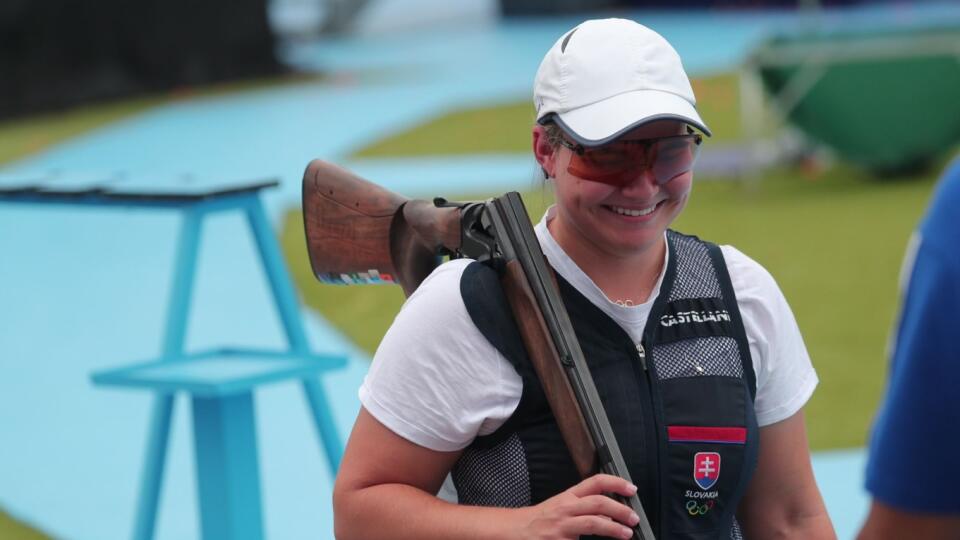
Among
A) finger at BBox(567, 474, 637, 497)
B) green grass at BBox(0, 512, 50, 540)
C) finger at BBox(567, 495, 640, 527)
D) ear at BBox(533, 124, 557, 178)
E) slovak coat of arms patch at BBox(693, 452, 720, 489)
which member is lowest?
green grass at BBox(0, 512, 50, 540)

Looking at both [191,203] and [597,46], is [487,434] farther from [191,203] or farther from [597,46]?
[191,203]

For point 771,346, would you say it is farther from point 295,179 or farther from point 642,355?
point 295,179

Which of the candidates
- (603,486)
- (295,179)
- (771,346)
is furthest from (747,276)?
(295,179)

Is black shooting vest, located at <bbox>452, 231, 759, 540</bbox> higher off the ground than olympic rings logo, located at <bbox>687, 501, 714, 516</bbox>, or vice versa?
black shooting vest, located at <bbox>452, 231, 759, 540</bbox>

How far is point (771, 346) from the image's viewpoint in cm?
255

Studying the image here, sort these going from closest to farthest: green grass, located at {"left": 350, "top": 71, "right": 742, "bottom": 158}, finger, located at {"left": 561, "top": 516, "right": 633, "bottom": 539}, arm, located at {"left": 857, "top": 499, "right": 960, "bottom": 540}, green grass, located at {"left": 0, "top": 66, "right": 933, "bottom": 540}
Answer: arm, located at {"left": 857, "top": 499, "right": 960, "bottom": 540}
finger, located at {"left": 561, "top": 516, "right": 633, "bottom": 539}
green grass, located at {"left": 0, "top": 66, "right": 933, "bottom": 540}
green grass, located at {"left": 350, "top": 71, "right": 742, "bottom": 158}

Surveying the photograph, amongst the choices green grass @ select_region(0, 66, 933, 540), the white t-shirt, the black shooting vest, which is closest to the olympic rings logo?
the black shooting vest

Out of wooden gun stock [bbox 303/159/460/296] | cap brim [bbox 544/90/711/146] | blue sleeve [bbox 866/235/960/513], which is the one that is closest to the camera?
blue sleeve [bbox 866/235/960/513]

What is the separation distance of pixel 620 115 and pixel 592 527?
62 cm

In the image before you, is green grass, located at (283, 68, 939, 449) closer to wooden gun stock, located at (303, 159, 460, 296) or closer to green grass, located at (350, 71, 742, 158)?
green grass, located at (350, 71, 742, 158)

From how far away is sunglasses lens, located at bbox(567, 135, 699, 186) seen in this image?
7.86 ft

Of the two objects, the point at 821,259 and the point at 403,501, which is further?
the point at 821,259

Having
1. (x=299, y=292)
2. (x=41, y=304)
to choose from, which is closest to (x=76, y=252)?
(x=41, y=304)

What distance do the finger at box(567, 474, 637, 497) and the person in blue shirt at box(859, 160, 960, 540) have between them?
2.14ft
